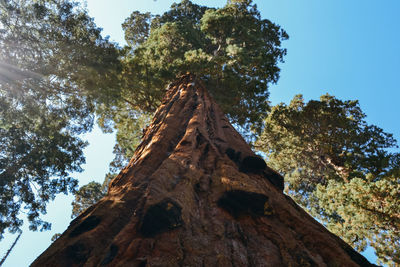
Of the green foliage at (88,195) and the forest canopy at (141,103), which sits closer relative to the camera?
the forest canopy at (141,103)

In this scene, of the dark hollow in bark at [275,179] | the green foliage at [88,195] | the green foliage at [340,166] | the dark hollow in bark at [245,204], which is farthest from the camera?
the green foliage at [88,195]

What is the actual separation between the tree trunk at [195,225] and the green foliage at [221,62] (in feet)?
22.7

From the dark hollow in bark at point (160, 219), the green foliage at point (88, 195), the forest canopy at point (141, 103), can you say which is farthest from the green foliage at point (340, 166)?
the green foliage at point (88, 195)

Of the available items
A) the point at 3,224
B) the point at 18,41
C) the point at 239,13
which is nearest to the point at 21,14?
the point at 18,41

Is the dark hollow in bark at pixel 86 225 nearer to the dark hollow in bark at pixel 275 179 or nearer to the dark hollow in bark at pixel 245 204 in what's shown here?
the dark hollow in bark at pixel 245 204

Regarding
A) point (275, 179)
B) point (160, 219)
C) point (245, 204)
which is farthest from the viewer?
point (275, 179)

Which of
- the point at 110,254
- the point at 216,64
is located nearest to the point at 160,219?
the point at 110,254

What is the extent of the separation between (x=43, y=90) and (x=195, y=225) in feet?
34.9

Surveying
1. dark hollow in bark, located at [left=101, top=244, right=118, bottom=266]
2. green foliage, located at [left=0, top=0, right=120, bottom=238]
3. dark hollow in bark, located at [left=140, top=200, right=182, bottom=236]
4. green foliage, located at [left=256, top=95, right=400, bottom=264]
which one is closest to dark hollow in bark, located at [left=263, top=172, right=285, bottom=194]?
dark hollow in bark, located at [left=140, top=200, right=182, bottom=236]

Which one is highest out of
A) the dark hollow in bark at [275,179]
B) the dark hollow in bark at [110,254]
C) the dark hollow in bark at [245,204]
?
the dark hollow in bark at [275,179]

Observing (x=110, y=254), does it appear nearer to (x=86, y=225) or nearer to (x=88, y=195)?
(x=86, y=225)

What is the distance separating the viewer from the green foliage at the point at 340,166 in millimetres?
8727

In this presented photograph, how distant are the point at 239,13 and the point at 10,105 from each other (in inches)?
455

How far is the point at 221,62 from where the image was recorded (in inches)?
411
